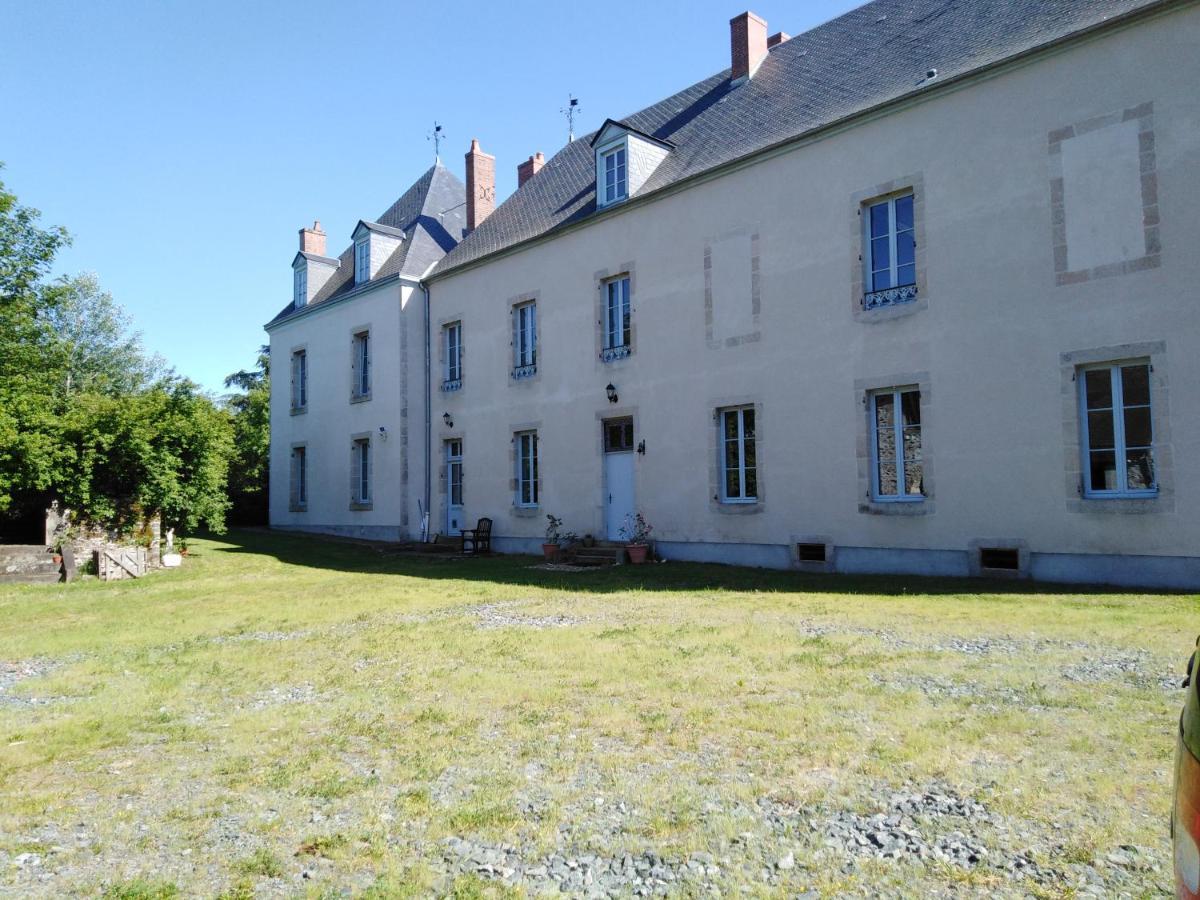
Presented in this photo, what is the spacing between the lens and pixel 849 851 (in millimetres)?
2822

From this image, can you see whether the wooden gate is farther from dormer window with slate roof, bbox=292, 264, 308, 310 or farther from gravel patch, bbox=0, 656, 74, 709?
dormer window with slate roof, bbox=292, 264, 308, 310

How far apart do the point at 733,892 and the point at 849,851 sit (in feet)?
1.70

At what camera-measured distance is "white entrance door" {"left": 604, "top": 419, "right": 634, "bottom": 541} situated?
1484cm

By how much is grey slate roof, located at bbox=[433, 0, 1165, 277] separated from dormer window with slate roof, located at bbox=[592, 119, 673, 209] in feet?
0.81

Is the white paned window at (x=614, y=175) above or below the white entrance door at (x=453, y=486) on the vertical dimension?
above

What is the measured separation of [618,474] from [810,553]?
13.7 ft

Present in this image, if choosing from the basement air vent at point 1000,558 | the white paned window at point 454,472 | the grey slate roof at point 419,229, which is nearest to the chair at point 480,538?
the white paned window at point 454,472

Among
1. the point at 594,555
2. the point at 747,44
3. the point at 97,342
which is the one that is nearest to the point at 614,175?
the point at 747,44

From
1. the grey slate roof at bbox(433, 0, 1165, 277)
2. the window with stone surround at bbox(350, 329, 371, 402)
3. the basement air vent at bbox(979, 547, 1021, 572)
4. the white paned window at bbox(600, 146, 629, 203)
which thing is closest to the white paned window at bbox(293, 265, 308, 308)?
the window with stone surround at bbox(350, 329, 371, 402)

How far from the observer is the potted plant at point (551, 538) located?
15047mm

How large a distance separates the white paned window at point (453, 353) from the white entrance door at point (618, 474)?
16.5 ft

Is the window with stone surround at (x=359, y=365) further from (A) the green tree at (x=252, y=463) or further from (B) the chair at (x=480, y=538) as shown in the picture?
(B) the chair at (x=480, y=538)

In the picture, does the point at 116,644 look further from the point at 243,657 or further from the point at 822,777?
the point at 822,777

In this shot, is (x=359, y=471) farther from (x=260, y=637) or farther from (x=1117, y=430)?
(x=1117, y=430)
